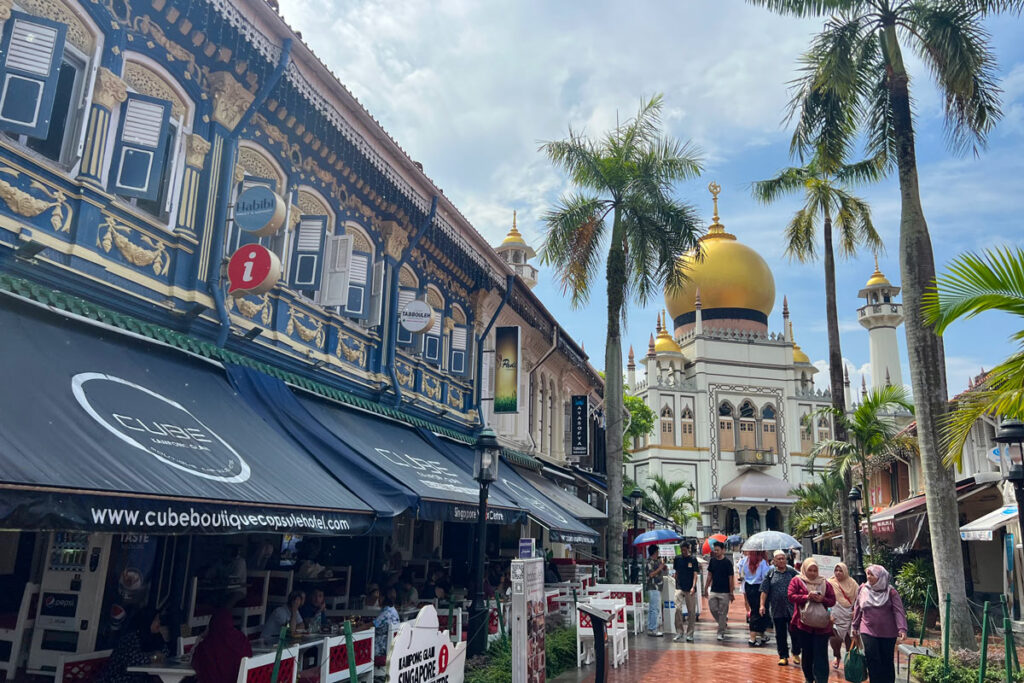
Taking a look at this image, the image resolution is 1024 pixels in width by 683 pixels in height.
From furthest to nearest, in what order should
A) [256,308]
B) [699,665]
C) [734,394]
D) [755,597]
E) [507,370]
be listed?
[734,394] → [507,370] → [755,597] → [699,665] → [256,308]

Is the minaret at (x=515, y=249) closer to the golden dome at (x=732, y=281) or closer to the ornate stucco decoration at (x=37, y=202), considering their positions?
the golden dome at (x=732, y=281)

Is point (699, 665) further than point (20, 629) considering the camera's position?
Yes

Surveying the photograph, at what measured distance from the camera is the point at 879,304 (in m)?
60.6

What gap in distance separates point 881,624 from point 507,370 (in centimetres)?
1104

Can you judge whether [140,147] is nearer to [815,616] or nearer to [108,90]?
[108,90]

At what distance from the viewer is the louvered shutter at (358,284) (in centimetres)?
1157

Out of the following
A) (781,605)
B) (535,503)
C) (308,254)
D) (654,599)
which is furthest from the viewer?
(654,599)

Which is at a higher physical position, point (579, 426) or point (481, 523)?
point (579, 426)

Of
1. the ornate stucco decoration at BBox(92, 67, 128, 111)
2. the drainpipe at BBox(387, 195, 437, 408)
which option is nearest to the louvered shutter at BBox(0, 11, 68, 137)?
the ornate stucco decoration at BBox(92, 67, 128, 111)

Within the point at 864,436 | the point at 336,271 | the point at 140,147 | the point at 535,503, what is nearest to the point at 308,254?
the point at 336,271

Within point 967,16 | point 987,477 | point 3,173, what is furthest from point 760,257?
point 3,173

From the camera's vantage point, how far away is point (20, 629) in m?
8.05

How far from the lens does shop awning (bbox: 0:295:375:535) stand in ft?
15.4

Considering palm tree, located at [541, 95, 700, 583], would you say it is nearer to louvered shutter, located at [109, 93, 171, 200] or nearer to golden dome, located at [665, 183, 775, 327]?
louvered shutter, located at [109, 93, 171, 200]
